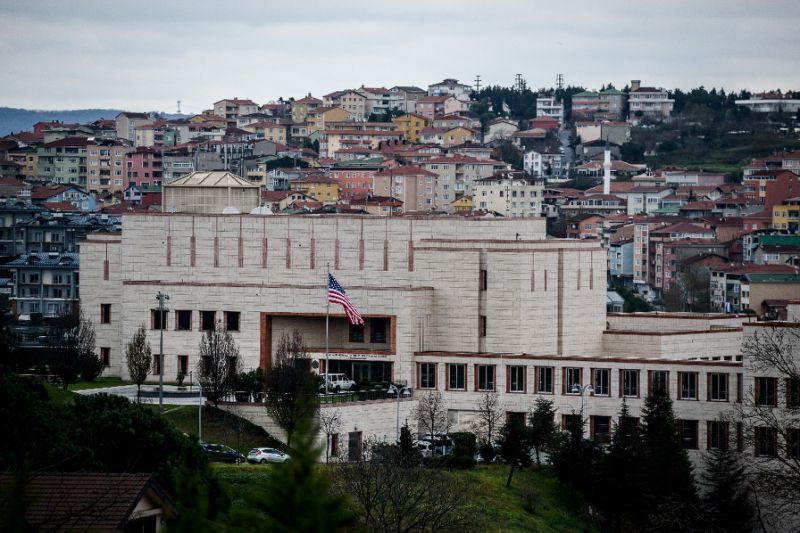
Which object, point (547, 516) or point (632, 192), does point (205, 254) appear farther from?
point (632, 192)

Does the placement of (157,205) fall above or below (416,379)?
above

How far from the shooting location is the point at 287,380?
61531 mm

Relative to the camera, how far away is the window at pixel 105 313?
242ft

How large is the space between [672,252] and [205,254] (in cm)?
9335

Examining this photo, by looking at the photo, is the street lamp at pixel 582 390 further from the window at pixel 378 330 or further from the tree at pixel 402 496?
the tree at pixel 402 496

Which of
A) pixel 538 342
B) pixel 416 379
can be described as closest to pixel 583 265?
pixel 538 342

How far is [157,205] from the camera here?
165125mm

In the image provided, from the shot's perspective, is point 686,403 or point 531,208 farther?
point 531,208

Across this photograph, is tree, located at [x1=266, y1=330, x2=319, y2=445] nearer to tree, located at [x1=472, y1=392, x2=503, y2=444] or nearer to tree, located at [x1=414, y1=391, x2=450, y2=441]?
tree, located at [x1=414, y1=391, x2=450, y2=441]

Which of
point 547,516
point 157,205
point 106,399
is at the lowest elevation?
point 547,516

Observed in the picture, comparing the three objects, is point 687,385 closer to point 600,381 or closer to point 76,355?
point 600,381

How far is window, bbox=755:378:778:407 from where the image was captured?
6088 cm

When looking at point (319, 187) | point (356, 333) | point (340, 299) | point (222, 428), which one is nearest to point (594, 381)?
point (340, 299)

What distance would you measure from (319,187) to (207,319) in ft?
397
